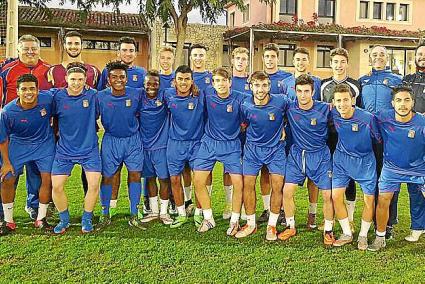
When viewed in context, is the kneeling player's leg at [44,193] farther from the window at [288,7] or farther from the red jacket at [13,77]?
the window at [288,7]

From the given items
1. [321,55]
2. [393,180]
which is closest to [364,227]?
[393,180]

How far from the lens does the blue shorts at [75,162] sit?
17.5ft

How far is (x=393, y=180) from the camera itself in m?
4.88

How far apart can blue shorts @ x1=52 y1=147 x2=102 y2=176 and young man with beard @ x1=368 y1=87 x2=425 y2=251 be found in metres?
2.88

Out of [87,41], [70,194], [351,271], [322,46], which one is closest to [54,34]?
[87,41]

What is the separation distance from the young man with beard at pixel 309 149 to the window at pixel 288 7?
23184 mm

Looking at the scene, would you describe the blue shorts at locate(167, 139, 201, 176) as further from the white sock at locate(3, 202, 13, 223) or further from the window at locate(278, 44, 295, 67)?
the window at locate(278, 44, 295, 67)

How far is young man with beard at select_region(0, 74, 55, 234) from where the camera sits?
203 inches

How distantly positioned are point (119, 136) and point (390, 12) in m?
26.6

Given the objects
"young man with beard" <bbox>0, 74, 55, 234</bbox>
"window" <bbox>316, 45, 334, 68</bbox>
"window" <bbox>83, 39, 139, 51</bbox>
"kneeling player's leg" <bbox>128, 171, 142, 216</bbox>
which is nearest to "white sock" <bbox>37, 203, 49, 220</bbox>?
"young man with beard" <bbox>0, 74, 55, 234</bbox>

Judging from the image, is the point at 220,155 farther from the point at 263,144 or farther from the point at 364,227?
the point at 364,227

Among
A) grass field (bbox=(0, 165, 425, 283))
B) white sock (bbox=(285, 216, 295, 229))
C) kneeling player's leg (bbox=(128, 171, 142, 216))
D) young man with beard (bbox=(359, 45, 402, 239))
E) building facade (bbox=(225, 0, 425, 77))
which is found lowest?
grass field (bbox=(0, 165, 425, 283))

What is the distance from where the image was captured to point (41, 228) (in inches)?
217

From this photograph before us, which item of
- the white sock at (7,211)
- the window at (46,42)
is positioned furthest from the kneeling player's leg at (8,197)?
the window at (46,42)
